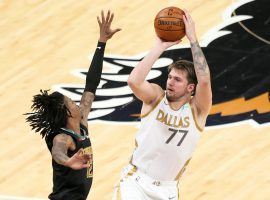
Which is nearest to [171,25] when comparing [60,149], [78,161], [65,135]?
[65,135]

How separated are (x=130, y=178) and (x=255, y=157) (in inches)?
138

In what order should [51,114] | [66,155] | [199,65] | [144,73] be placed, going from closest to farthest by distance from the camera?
[66,155]
[144,73]
[199,65]
[51,114]

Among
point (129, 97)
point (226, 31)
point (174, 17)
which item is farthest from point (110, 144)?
point (174, 17)

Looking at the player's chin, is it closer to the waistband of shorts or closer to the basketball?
the basketball

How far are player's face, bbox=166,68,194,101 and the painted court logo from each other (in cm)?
416

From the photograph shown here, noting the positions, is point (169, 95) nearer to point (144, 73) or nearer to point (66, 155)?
point (144, 73)

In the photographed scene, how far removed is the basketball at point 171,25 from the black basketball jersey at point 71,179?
1.21 metres

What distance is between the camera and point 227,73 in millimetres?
13820

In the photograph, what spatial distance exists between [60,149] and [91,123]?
203 inches

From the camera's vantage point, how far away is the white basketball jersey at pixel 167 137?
8742 millimetres

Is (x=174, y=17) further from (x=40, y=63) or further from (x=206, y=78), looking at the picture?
(x=40, y=63)

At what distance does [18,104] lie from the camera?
46.6 feet

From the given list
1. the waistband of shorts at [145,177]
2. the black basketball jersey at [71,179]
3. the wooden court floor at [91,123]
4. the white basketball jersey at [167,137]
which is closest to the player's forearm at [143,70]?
the white basketball jersey at [167,137]

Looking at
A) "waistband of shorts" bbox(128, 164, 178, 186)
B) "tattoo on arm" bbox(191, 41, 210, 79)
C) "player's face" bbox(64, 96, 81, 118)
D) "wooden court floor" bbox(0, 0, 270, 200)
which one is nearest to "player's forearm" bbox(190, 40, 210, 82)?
"tattoo on arm" bbox(191, 41, 210, 79)
